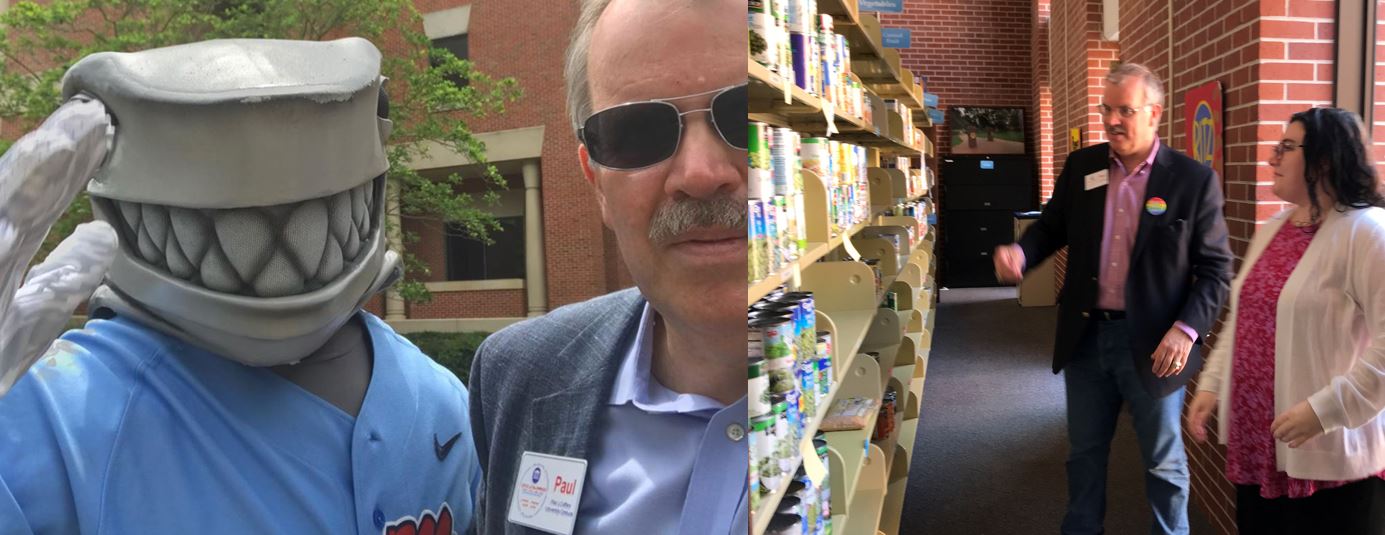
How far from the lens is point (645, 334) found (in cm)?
53

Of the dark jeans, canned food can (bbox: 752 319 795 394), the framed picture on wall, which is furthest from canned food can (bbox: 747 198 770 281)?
the framed picture on wall

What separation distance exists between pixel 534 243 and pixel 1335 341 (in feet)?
7.57

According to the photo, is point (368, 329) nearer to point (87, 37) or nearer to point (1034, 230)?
point (87, 37)

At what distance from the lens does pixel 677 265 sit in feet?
1.60

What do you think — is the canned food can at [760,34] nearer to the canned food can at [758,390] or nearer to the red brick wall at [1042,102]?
the canned food can at [758,390]

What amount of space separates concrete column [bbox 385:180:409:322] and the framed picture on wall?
2.84m

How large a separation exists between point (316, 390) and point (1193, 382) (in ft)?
8.65

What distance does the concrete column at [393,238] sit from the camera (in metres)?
0.53

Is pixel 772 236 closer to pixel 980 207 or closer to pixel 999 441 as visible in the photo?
pixel 980 207

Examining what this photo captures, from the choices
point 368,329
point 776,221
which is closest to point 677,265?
point 368,329

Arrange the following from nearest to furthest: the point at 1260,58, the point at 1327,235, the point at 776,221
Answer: the point at 776,221 → the point at 1327,235 → the point at 1260,58

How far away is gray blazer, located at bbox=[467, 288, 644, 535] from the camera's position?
0.51 meters

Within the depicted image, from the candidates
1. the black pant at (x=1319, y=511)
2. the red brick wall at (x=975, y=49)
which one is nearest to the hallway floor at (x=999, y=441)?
the black pant at (x=1319, y=511)

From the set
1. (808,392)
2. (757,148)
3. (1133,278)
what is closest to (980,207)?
(1133,278)
